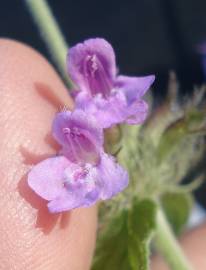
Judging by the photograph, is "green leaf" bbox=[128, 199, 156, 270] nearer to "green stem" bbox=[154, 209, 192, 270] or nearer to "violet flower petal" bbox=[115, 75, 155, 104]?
"green stem" bbox=[154, 209, 192, 270]

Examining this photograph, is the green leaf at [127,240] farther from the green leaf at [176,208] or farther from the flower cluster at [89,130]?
the green leaf at [176,208]

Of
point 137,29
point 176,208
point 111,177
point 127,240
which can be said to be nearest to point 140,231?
point 127,240

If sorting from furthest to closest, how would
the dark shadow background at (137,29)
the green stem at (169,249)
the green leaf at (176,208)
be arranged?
the dark shadow background at (137,29)
the green leaf at (176,208)
the green stem at (169,249)

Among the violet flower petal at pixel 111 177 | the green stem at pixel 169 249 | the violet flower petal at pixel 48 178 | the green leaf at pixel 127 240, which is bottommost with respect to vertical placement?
the green stem at pixel 169 249

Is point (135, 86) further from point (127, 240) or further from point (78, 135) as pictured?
point (127, 240)

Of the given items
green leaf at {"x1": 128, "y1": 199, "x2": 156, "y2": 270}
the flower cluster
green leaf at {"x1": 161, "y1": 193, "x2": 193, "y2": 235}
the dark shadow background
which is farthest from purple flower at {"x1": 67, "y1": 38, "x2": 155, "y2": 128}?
the dark shadow background

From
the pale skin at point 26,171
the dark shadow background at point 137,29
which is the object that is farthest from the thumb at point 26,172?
the dark shadow background at point 137,29

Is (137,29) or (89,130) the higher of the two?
A: (89,130)
